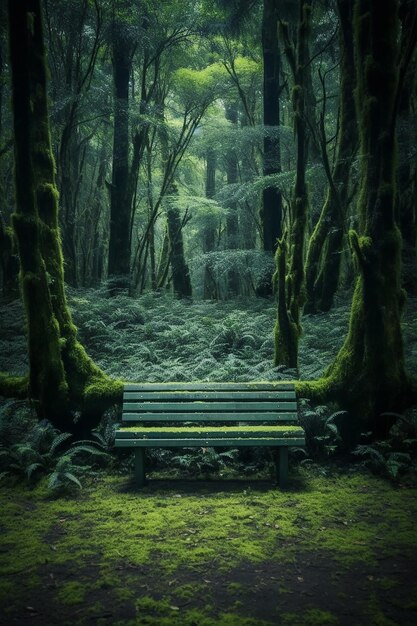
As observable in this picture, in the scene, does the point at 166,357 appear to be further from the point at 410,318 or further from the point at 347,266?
the point at 347,266

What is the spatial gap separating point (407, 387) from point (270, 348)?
386 centimetres

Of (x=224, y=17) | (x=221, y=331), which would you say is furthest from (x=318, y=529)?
(x=224, y=17)

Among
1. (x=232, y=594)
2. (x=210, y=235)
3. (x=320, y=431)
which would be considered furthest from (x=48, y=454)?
(x=210, y=235)

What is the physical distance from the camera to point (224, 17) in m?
15.4

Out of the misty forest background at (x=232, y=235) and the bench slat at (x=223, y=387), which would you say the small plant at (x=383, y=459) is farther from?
the bench slat at (x=223, y=387)

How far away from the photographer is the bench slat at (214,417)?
16.5 ft

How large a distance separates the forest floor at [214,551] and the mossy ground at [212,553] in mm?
10

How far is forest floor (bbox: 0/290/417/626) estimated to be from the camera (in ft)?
9.24

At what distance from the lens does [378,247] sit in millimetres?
5441

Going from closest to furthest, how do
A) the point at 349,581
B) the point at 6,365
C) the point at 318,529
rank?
the point at 349,581
the point at 318,529
the point at 6,365

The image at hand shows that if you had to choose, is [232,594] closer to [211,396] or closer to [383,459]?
[211,396]

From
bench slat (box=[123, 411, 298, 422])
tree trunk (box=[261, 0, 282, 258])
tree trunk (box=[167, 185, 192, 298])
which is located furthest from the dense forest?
tree trunk (box=[167, 185, 192, 298])

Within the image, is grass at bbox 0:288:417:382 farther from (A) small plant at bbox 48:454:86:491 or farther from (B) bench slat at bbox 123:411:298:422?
(A) small plant at bbox 48:454:86:491

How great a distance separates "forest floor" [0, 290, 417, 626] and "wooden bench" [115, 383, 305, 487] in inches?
20.8
